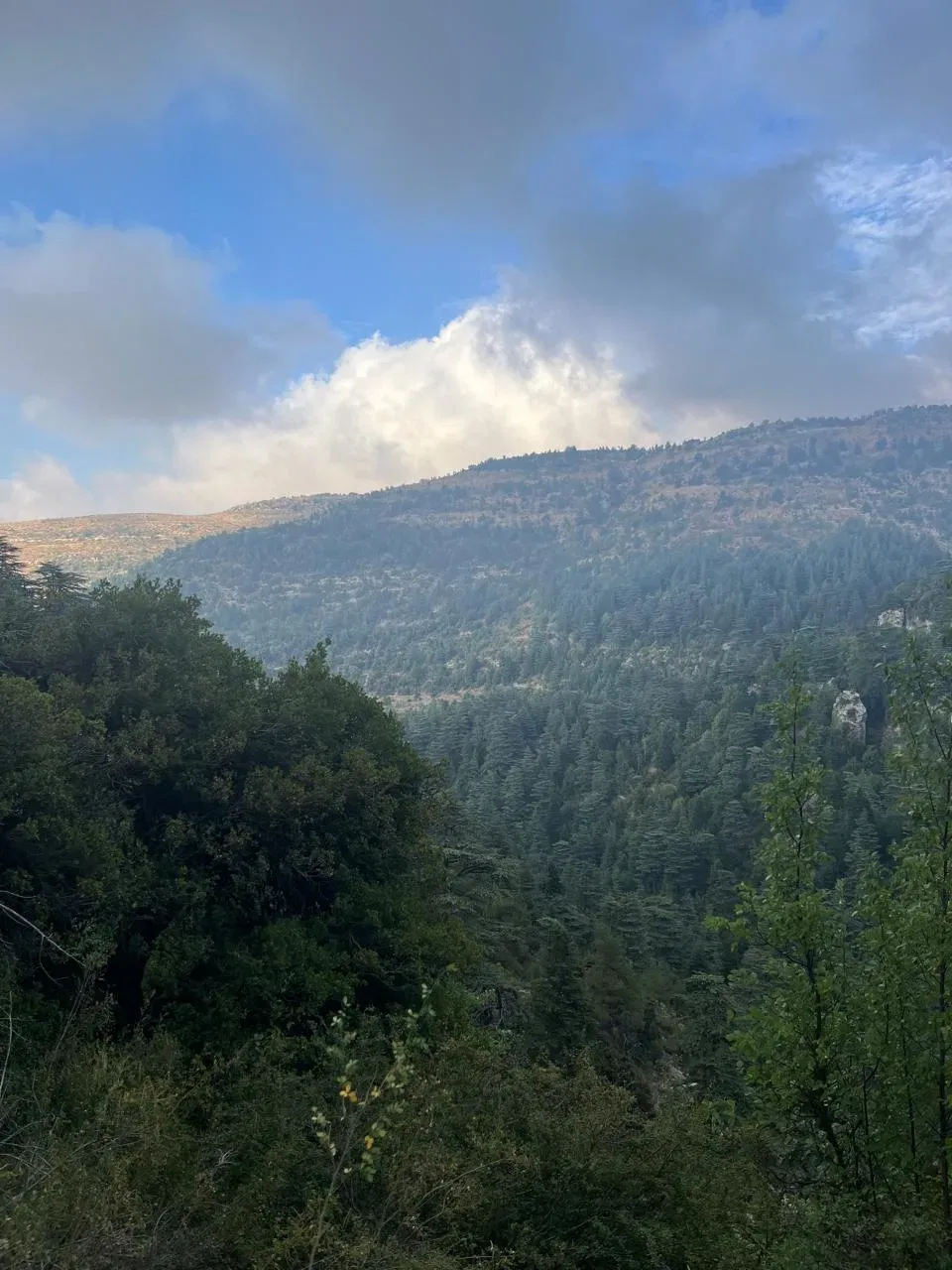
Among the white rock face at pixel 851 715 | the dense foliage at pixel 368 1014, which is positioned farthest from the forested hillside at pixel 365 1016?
the white rock face at pixel 851 715

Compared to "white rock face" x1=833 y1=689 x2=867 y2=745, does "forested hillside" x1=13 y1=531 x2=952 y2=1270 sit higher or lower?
higher

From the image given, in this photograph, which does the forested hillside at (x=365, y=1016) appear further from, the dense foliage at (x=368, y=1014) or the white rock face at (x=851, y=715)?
the white rock face at (x=851, y=715)

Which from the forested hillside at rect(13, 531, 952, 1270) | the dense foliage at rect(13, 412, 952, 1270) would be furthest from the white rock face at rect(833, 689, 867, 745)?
the forested hillside at rect(13, 531, 952, 1270)

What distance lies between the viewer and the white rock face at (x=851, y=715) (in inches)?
3118

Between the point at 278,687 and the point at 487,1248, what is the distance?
53.4ft

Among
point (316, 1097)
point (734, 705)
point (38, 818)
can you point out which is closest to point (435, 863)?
point (38, 818)

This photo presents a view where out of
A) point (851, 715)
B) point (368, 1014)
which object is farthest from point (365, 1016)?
point (851, 715)

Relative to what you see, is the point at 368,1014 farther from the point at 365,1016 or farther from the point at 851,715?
the point at 851,715

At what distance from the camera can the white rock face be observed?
79.2 meters

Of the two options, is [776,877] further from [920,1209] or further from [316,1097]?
[316,1097]

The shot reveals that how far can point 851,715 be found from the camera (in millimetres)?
80500

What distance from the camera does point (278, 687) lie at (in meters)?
22.2

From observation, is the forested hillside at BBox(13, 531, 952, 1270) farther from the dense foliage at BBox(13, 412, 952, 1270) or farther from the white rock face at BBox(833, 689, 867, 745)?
the white rock face at BBox(833, 689, 867, 745)

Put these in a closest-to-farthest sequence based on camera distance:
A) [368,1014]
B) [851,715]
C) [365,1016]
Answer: [365,1016] < [368,1014] < [851,715]
